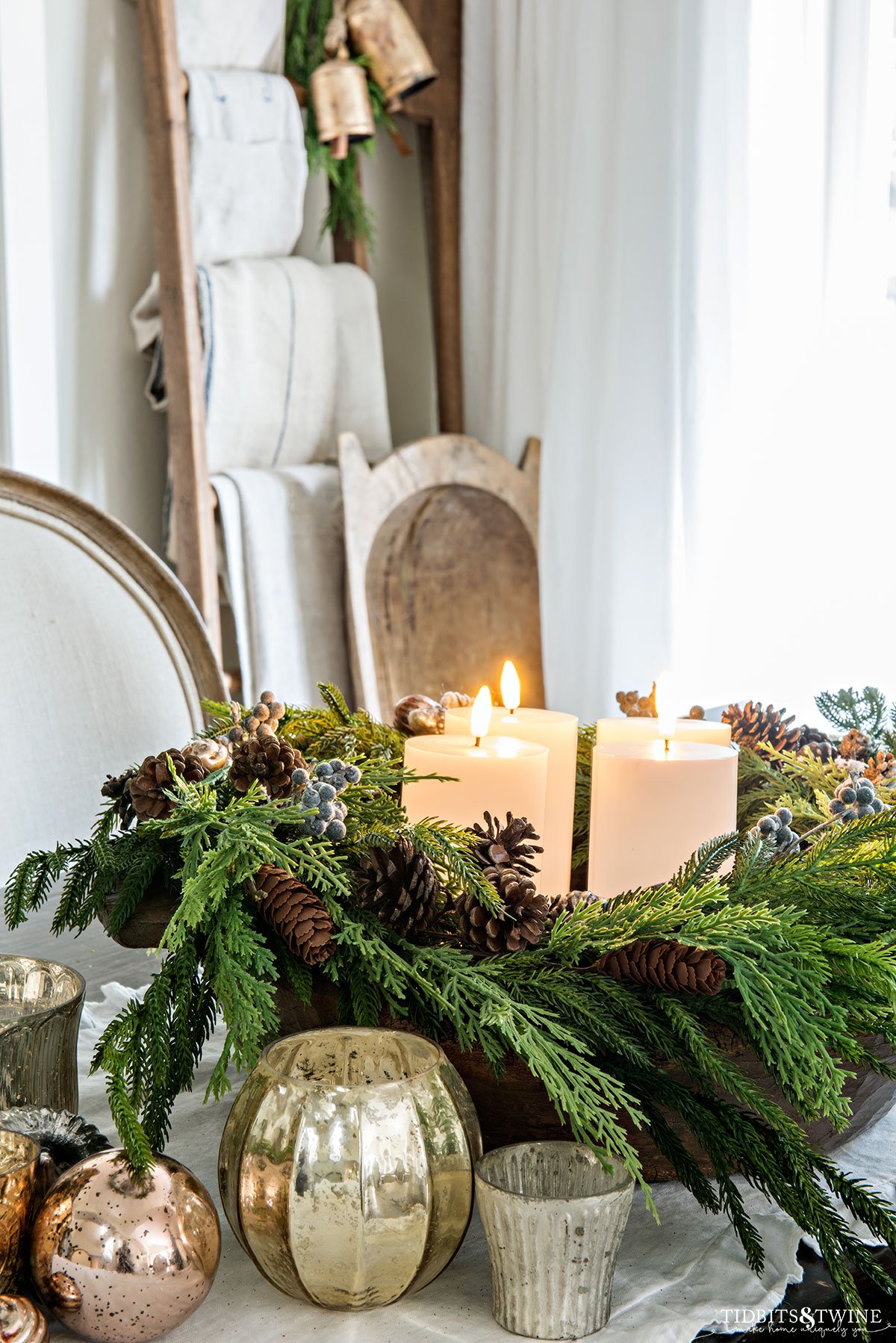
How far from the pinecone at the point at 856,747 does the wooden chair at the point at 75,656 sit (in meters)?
0.51

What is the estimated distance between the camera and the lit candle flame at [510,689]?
657 millimetres

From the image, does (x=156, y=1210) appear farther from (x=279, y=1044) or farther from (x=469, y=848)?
(x=469, y=848)

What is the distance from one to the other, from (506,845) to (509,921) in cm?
5

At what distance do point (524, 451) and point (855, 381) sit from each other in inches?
23.9

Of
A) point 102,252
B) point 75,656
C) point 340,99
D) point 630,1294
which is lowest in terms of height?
point 630,1294

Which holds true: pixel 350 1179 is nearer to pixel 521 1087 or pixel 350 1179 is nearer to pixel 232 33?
pixel 521 1087

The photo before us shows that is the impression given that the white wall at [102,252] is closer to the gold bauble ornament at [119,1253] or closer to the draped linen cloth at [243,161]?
the draped linen cloth at [243,161]

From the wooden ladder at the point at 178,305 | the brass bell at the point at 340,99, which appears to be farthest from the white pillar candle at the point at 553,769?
the brass bell at the point at 340,99

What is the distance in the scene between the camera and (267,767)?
0.46 m

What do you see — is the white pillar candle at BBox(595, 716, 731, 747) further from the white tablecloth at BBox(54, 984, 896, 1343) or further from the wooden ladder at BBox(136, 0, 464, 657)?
the wooden ladder at BBox(136, 0, 464, 657)

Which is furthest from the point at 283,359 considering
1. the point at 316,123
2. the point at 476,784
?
the point at 476,784

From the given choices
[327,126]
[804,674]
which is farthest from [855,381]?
[327,126]

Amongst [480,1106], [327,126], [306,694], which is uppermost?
[327,126]

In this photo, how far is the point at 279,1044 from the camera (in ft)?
1.24
